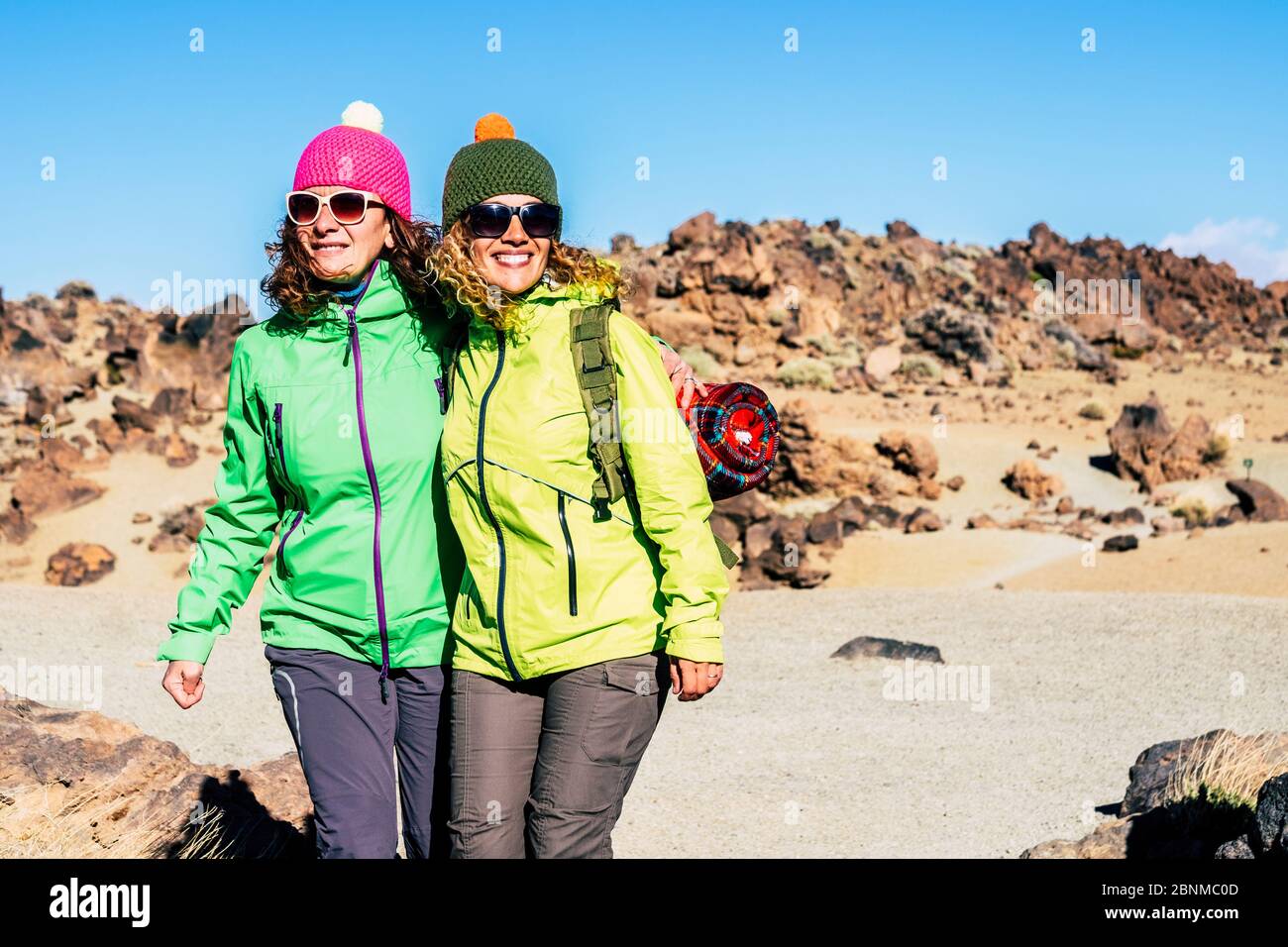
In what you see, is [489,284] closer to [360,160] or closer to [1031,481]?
[360,160]

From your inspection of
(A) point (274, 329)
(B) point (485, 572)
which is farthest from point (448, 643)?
(A) point (274, 329)

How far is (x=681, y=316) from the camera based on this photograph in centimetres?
2545

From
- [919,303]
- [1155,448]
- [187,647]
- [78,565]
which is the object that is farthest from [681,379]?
[919,303]

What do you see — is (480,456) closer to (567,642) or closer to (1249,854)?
(567,642)

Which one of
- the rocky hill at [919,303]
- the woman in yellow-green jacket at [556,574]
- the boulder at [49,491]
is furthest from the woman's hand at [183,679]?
the rocky hill at [919,303]

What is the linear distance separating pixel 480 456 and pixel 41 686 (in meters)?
6.32

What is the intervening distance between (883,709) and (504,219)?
18.3 feet

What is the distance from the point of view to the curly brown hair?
2602 mm

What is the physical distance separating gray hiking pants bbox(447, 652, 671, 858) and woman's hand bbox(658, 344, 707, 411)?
0.52 metres

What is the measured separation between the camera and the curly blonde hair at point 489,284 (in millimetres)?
2414

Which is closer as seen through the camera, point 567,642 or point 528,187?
point 567,642

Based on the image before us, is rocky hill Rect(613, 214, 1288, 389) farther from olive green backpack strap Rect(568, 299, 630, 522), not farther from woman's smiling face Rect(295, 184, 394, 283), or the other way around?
olive green backpack strap Rect(568, 299, 630, 522)

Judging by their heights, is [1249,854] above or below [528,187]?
below

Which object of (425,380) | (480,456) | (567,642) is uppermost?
(425,380)
